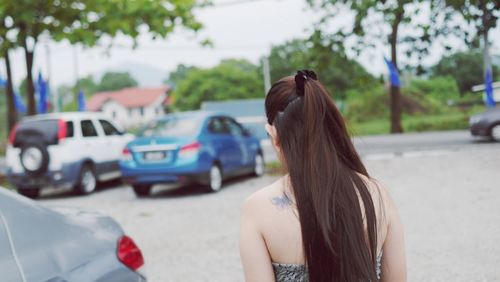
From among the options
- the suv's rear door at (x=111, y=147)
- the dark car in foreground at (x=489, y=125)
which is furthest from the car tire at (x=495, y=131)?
the suv's rear door at (x=111, y=147)

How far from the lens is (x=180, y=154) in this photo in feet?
33.9

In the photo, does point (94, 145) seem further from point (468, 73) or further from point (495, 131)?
point (468, 73)

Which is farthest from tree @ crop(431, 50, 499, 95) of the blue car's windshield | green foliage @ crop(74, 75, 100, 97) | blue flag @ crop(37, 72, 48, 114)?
green foliage @ crop(74, 75, 100, 97)

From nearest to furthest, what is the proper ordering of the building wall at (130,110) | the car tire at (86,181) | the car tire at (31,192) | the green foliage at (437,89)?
the car tire at (86,181)
the car tire at (31,192)
the green foliage at (437,89)
the building wall at (130,110)

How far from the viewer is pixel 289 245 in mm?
1717

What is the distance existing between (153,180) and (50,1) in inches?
226

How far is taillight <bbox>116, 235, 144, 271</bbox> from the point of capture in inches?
122

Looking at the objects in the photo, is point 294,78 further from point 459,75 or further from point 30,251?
point 459,75

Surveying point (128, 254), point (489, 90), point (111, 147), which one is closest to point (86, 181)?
point (111, 147)

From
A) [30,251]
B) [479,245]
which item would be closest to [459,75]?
[479,245]

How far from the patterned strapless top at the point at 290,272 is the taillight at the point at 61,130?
1053 cm

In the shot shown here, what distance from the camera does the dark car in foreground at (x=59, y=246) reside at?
2377 mm

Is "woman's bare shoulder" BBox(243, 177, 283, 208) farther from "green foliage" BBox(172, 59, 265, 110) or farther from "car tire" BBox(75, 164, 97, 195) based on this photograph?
"green foliage" BBox(172, 59, 265, 110)

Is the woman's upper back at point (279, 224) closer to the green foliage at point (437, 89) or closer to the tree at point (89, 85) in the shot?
the green foliage at point (437, 89)
